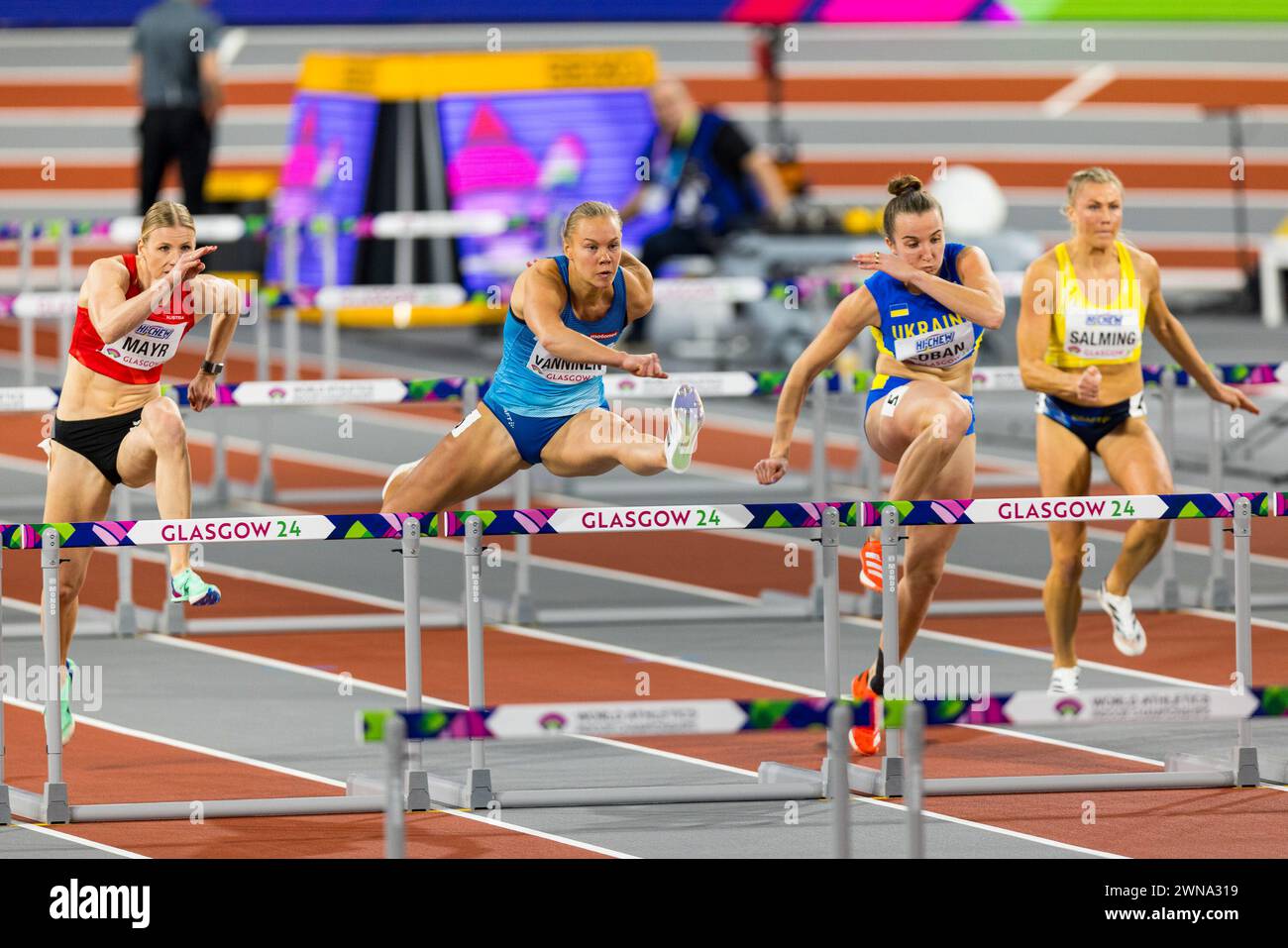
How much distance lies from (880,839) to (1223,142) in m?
15.9

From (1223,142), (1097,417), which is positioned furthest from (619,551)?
(1223,142)

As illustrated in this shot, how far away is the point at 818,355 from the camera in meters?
7.18

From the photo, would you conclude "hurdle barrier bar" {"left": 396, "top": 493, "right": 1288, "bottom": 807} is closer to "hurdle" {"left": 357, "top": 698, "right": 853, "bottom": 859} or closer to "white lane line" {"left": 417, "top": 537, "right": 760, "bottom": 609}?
"hurdle" {"left": 357, "top": 698, "right": 853, "bottom": 859}

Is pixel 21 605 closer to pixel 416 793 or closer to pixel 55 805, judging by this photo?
pixel 55 805

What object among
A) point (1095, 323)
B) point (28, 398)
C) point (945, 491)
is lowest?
point (945, 491)

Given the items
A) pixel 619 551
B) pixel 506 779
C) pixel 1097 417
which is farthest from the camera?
pixel 619 551

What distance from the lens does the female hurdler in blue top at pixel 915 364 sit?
23.5 ft

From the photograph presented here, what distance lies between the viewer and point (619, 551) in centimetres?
1110

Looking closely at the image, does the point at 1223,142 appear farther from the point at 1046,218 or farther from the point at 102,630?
the point at 102,630

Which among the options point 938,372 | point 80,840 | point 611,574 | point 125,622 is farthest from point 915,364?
point 125,622

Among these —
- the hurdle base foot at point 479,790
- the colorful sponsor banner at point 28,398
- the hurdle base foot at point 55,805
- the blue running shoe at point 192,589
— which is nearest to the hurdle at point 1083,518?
the hurdle base foot at point 479,790

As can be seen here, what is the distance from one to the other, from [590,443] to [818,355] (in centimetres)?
79

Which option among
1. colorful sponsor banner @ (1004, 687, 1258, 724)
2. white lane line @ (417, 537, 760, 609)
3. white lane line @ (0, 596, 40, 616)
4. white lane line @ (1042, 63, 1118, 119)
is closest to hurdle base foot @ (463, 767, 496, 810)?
colorful sponsor banner @ (1004, 687, 1258, 724)

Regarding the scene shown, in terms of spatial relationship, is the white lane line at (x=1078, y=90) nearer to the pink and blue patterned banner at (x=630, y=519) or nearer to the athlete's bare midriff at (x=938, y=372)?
the athlete's bare midriff at (x=938, y=372)
